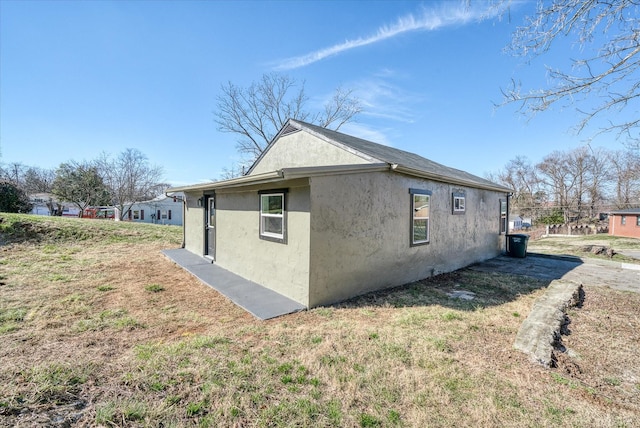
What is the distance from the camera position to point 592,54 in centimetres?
314

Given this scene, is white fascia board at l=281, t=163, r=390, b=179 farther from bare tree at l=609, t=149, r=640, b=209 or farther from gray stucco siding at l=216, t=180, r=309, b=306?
bare tree at l=609, t=149, r=640, b=209

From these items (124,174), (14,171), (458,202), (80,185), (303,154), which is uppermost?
(14,171)

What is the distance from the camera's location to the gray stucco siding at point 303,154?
8.18m

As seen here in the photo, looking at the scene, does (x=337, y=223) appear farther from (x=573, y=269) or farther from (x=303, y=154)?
(x=573, y=269)

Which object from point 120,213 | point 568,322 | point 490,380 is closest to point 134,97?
point 490,380

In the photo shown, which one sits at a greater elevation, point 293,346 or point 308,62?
point 308,62

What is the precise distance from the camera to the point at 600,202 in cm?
3291

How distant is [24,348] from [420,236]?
24.3ft

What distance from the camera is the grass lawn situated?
2.28 meters

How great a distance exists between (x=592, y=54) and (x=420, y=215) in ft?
14.5

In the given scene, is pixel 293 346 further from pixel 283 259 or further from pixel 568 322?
pixel 568 322

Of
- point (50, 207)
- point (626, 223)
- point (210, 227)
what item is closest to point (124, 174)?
point (50, 207)

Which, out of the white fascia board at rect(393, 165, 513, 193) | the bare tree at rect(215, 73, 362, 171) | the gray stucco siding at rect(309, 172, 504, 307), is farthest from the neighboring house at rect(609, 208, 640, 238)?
the gray stucco siding at rect(309, 172, 504, 307)

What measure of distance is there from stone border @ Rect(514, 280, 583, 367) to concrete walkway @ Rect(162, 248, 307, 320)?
3.32 meters
